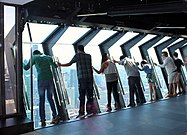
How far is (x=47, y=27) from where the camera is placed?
541cm

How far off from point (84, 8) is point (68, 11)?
1.35ft

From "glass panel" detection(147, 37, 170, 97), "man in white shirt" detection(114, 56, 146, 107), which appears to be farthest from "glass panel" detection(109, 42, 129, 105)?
"glass panel" detection(147, 37, 170, 97)

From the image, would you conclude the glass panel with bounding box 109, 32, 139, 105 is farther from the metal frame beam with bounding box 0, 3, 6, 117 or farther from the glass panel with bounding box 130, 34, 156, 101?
the metal frame beam with bounding box 0, 3, 6, 117

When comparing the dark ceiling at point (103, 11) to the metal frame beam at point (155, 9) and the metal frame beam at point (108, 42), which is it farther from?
the metal frame beam at point (108, 42)

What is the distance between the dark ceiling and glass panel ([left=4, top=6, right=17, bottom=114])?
46 centimetres

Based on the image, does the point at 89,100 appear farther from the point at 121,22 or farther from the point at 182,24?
the point at 182,24

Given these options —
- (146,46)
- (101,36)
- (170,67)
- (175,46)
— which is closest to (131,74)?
(101,36)

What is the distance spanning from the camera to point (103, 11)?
16.7 feet

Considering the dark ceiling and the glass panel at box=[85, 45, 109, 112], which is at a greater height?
the dark ceiling

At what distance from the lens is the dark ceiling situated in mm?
3656

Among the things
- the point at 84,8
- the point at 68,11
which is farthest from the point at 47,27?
the point at 84,8

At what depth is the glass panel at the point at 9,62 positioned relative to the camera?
3.97 meters

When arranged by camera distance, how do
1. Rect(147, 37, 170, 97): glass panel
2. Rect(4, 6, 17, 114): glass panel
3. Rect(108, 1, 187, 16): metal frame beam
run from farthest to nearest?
Rect(147, 37, 170, 97): glass panel < Rect(4, 6, 17, 114): glass panel < Rect(108, 1, 187, 16): metal frame beam

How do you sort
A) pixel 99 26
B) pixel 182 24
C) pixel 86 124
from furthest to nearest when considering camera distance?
pixel 182 24
pixel 99 26
pixel 86 124
